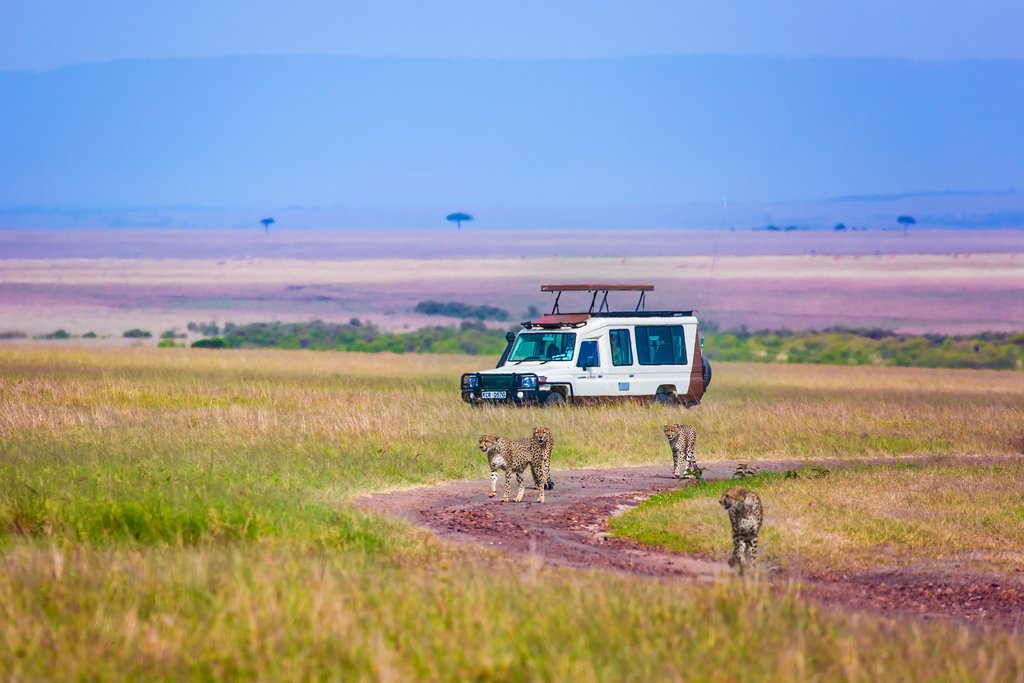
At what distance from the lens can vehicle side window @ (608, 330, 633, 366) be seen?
27.9 m

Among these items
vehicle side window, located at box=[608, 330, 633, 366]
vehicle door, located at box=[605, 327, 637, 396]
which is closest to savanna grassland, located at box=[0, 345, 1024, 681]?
vehicle door, located at box=[605, 327, 637, 396]

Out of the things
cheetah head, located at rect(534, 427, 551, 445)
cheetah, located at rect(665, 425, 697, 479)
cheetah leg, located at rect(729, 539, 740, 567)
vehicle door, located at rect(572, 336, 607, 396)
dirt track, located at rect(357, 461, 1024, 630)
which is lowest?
dirt track, located at rect(357, 461, 1024, 630)

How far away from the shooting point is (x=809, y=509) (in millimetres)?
15195

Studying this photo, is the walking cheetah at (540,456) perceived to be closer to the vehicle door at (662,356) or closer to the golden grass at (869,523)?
the golden grass at (869,523)

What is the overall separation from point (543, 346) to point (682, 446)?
9.62m

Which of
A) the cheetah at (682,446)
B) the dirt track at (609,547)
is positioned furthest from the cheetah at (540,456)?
the cheetah at (682,446)

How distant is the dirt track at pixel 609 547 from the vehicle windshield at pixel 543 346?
910 centimetres

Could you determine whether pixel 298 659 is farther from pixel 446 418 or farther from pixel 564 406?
pixel 564 406

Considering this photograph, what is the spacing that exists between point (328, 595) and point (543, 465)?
7.61 m

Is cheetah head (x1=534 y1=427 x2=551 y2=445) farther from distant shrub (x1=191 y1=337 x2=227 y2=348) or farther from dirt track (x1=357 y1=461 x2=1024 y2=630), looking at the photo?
distant shrub (x1=191 y1=337 x2=227 y2=348)

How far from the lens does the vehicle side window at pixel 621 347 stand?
91.7 feet

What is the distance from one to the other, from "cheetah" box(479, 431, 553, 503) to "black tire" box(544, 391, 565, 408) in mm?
10503

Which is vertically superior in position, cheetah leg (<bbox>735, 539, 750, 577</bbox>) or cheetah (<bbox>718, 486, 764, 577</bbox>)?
cheetah (<bbox>718, 486, 764, 577</bbox>)

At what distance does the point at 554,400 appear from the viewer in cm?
2683
